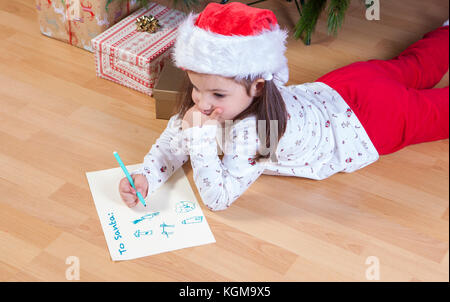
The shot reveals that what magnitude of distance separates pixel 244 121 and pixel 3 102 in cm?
68

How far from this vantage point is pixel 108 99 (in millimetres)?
1354

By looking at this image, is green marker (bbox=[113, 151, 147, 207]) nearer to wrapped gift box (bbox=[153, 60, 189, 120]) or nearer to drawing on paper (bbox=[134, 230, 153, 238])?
drawing on paper (bbox=[134, 230, 153, 238])

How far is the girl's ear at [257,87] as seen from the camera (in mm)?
954

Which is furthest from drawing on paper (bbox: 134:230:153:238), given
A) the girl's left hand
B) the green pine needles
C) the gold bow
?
the green pine needles

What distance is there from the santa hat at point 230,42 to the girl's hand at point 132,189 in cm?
28

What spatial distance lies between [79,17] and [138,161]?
1.79 ft

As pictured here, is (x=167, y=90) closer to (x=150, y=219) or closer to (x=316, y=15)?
(x=150, y=219)

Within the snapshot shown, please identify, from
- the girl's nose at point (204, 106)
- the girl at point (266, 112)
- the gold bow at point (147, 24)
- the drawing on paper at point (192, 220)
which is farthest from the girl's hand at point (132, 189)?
the gold bow at point (147, 24)

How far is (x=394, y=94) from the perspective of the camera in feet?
3.67

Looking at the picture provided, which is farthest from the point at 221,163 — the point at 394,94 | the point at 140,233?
the point at 394,94

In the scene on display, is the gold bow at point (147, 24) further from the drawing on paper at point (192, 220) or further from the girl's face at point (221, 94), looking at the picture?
the drawing on paper at point (192, 220)

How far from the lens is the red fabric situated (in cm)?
89
